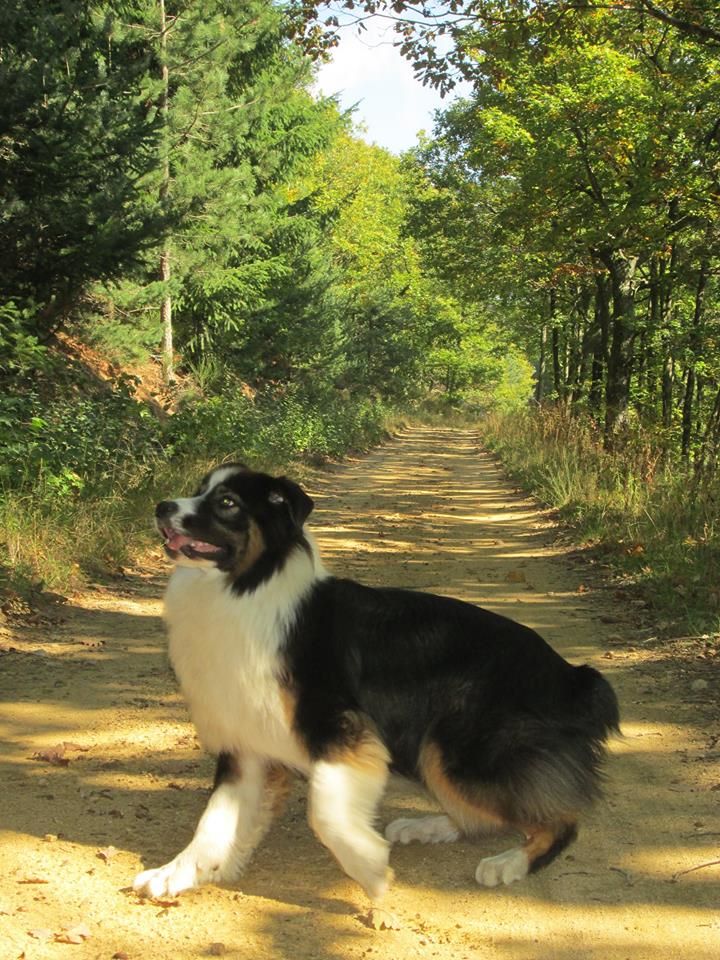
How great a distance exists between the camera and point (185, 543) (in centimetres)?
324

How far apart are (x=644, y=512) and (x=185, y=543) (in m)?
7.98

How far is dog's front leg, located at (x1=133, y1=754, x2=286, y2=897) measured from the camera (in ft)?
10.5

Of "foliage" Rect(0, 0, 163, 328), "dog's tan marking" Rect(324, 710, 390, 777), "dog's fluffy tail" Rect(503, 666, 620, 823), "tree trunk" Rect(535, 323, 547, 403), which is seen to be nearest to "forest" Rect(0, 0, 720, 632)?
"foliage" Rect(0, 0, 163, 328)

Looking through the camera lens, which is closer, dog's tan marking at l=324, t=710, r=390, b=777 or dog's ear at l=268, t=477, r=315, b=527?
dog's tan marking at l=324, t=710, r=390, b=777

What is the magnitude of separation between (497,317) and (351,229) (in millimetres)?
13063

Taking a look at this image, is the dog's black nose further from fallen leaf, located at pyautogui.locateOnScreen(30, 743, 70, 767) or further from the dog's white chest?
fallen leaf, located at pyautogui.locateOnScreen(30, 743, 70, 767)

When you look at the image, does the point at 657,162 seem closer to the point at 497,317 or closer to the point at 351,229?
the point at 497,317

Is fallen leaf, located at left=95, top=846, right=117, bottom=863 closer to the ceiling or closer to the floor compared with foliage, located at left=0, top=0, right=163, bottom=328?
closer to the floor

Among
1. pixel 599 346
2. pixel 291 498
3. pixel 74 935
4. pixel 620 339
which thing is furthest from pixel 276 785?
pixel 599 346

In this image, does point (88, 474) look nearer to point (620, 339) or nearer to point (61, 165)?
point (61, 165)

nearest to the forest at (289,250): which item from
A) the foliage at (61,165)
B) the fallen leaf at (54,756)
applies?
the foliage at (61,165)

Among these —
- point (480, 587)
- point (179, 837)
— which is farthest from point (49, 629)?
point (480, 587)

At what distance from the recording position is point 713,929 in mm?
3080

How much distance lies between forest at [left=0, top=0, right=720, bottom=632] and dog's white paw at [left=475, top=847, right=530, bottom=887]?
154 inches
